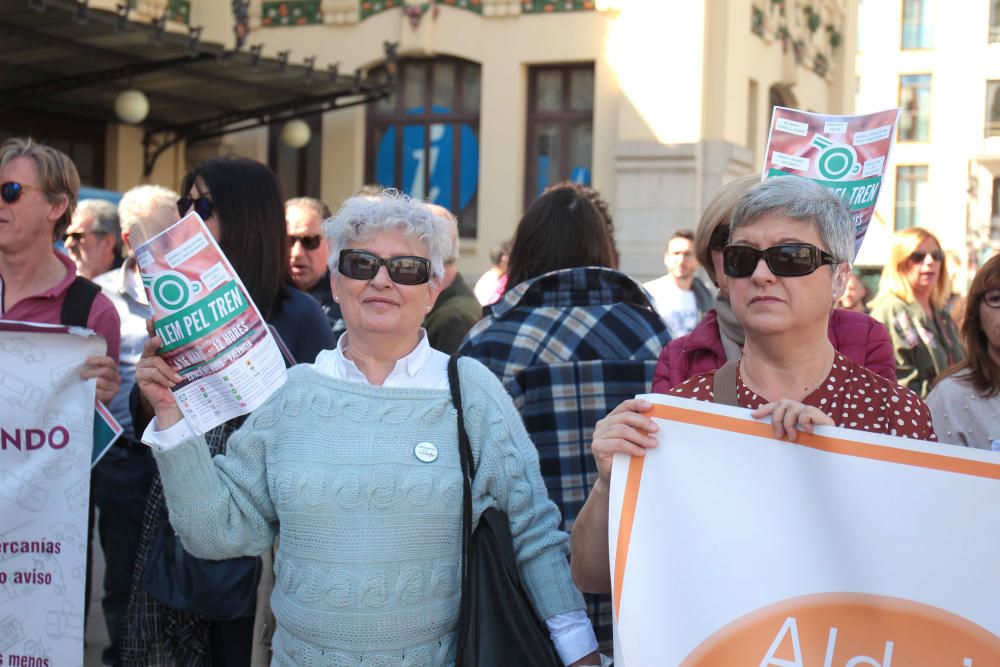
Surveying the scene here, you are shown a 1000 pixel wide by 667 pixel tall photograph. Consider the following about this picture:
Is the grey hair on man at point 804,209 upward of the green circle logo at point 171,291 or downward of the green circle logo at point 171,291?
upward

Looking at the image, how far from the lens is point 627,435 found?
259 cm

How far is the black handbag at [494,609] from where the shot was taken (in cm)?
274

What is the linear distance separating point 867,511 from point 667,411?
0.45m

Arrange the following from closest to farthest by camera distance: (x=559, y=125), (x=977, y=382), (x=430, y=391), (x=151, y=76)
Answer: (x=430, y=391)
(x=977, y=382)
(x=151, y=76)
(x=559, y=125)

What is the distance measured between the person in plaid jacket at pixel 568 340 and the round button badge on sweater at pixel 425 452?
87cm

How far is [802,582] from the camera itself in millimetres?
2482

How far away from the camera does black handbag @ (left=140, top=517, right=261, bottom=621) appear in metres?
3.35

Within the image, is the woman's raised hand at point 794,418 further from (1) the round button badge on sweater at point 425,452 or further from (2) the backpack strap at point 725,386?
(1) the round button badge on sweater at point 425,452

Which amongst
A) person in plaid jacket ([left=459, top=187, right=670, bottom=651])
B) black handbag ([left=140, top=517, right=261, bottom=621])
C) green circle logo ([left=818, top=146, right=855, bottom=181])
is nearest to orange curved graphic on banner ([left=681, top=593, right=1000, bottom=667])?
person in plaid jacket ([left=459, top=187, right=670, bottom=651])

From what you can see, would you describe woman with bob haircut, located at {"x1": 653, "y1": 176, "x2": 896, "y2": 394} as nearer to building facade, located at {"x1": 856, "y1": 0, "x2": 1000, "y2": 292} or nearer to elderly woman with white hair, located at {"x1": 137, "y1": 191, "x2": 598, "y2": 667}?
elderly woman with white hair, located at {"x1": 137, "y1": 191, "x2": 598, "y2": 667}

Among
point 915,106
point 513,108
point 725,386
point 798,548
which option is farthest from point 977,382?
point 915,106

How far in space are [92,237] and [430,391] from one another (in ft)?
13.2

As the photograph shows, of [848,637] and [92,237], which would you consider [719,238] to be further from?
[92,237]

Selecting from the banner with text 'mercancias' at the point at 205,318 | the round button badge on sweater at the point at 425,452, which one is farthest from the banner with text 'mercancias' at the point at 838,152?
the banner with text 'mercancias' at the point at 205,318
